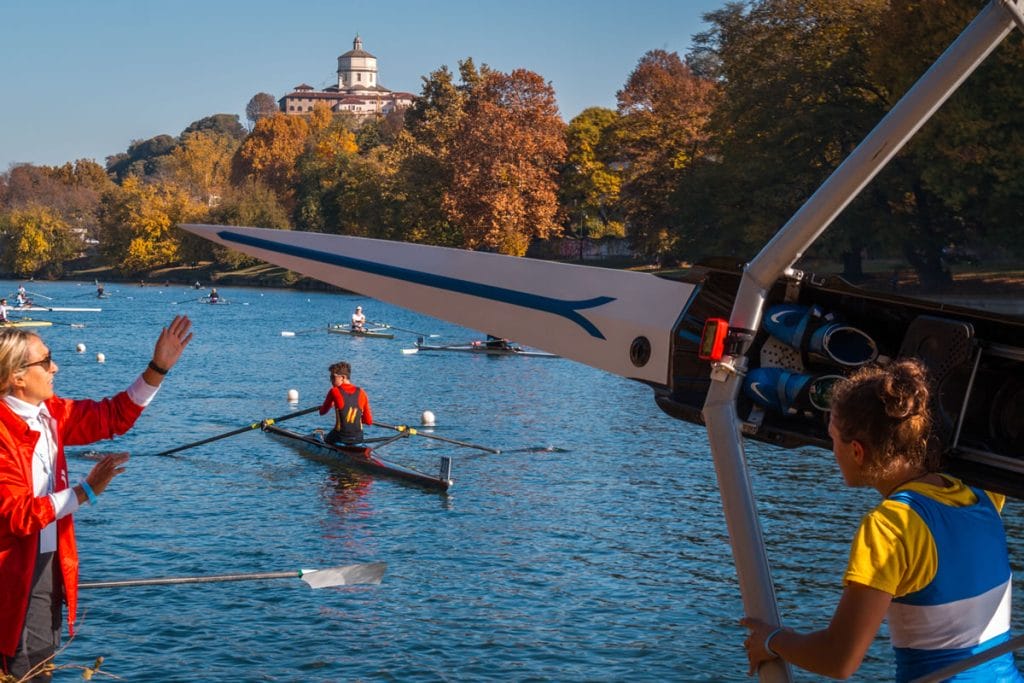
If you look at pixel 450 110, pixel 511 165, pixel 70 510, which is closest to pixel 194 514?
pixel 70 510

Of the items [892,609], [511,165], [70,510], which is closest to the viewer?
[892,609]

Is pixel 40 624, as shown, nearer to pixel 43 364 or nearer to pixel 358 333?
pixel 43 364

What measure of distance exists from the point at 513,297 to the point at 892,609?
2473 millimetres

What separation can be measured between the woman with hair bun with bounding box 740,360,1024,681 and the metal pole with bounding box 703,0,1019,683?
68 cm

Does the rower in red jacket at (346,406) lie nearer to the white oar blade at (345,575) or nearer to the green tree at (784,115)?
the white oar blade at (345,575)

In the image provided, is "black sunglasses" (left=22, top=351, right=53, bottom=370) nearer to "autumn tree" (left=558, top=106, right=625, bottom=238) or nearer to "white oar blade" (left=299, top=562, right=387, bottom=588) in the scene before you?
"white oar blade" (left=299, top=562, right=387, bottom=588)

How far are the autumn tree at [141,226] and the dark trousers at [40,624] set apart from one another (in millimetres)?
111095

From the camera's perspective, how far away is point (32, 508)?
4918 mm

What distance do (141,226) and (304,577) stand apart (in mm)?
112414

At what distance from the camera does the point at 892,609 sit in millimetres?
3211

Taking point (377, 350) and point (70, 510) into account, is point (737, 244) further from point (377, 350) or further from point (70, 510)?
point (70, 510)

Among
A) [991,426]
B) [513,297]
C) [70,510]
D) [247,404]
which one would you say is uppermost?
[513,297]

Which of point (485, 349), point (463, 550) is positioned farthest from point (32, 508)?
point (485, 349)

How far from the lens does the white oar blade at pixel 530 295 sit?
4969 millimetres
